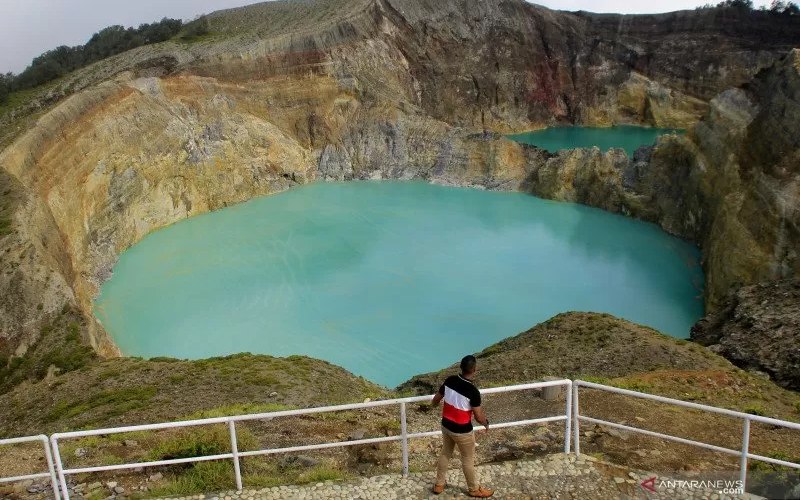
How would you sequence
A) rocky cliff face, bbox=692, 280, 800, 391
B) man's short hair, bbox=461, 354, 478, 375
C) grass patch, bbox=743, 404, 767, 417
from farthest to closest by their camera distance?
rocky cliff face, bbox=692, 280, 800, 391 → grass patch, bbox=743, 404, 767, 417 → man's short hair, bbox=461, 354, 478, 375

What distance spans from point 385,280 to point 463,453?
20.2m

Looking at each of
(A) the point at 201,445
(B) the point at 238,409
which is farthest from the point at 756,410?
(B) the point at 238,409

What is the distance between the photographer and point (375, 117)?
153ft

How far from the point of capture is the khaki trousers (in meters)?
6.15

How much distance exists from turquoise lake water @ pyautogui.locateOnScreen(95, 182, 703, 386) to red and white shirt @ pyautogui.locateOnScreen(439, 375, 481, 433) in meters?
12.7

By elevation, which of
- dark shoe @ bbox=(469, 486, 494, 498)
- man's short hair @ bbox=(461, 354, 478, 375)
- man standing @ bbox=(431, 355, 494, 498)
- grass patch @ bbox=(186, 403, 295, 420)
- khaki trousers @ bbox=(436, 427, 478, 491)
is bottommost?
grass patch @ bbox=(186, 403, 295, 420)

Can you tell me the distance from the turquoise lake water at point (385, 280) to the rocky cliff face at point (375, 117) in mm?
1858

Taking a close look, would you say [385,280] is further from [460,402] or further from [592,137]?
[592,137]

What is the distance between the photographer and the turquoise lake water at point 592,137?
5606cm

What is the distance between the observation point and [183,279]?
89.4ft

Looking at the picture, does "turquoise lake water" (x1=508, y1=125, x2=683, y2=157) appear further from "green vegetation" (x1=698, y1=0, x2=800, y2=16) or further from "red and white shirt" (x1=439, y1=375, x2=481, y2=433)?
"red and white shirt" (x1=439, y1=375, x2=481, y2=433)

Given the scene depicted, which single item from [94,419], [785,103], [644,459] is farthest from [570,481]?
[785,103]

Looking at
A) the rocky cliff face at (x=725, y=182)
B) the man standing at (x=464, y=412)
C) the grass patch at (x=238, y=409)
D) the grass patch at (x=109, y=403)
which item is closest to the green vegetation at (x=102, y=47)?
the rocky cliff face at (x=725, y=182)

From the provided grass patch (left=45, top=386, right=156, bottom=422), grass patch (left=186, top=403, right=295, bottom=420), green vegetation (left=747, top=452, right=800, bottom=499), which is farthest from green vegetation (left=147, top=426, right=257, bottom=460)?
green vegetation (left=747, top=452, right=800, bottom=499)
